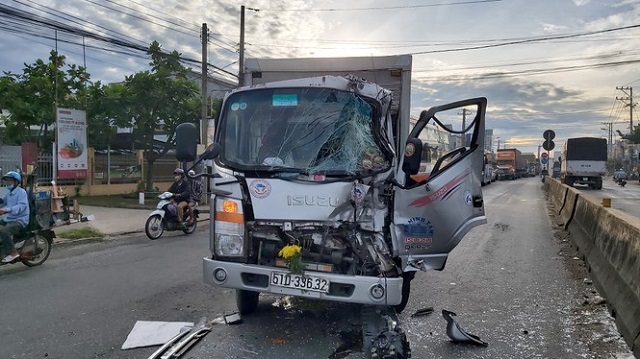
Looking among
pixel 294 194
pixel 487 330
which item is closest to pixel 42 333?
pixel 294 194

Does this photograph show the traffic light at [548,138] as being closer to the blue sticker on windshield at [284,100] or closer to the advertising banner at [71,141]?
the advertising banner at [71,141]

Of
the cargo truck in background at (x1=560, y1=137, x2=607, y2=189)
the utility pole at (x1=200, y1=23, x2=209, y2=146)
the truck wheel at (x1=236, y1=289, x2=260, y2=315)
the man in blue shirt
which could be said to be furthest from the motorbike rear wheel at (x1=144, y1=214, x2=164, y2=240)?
the cargo truck in background at (x1=560, y1=137, x2=607, y2=189)

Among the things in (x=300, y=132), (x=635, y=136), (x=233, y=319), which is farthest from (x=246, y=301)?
(x=635, y=136)

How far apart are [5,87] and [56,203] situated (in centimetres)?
1007

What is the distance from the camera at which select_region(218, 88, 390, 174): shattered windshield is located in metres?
4.67

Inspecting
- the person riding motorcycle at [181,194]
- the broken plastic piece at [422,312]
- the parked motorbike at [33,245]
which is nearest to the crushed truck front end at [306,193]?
the broken plastic piece at [422,312]

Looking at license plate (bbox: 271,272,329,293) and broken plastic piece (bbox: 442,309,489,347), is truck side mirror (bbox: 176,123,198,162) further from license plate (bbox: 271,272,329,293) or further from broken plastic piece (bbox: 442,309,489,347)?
broken plastic piece (bbox: 442,309,489,347)

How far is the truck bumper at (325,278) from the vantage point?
4.08 m

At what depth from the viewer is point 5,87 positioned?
1764 centimetres

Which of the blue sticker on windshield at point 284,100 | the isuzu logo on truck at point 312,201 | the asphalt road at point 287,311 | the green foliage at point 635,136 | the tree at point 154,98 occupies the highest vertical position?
the green foliage at point 635,136

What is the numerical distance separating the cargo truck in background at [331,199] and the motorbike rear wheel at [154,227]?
631cm

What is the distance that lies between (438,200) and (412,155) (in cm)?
54

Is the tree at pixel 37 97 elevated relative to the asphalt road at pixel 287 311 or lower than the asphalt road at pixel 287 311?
elevated

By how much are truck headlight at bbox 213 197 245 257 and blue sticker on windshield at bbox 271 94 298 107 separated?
1098 mm
